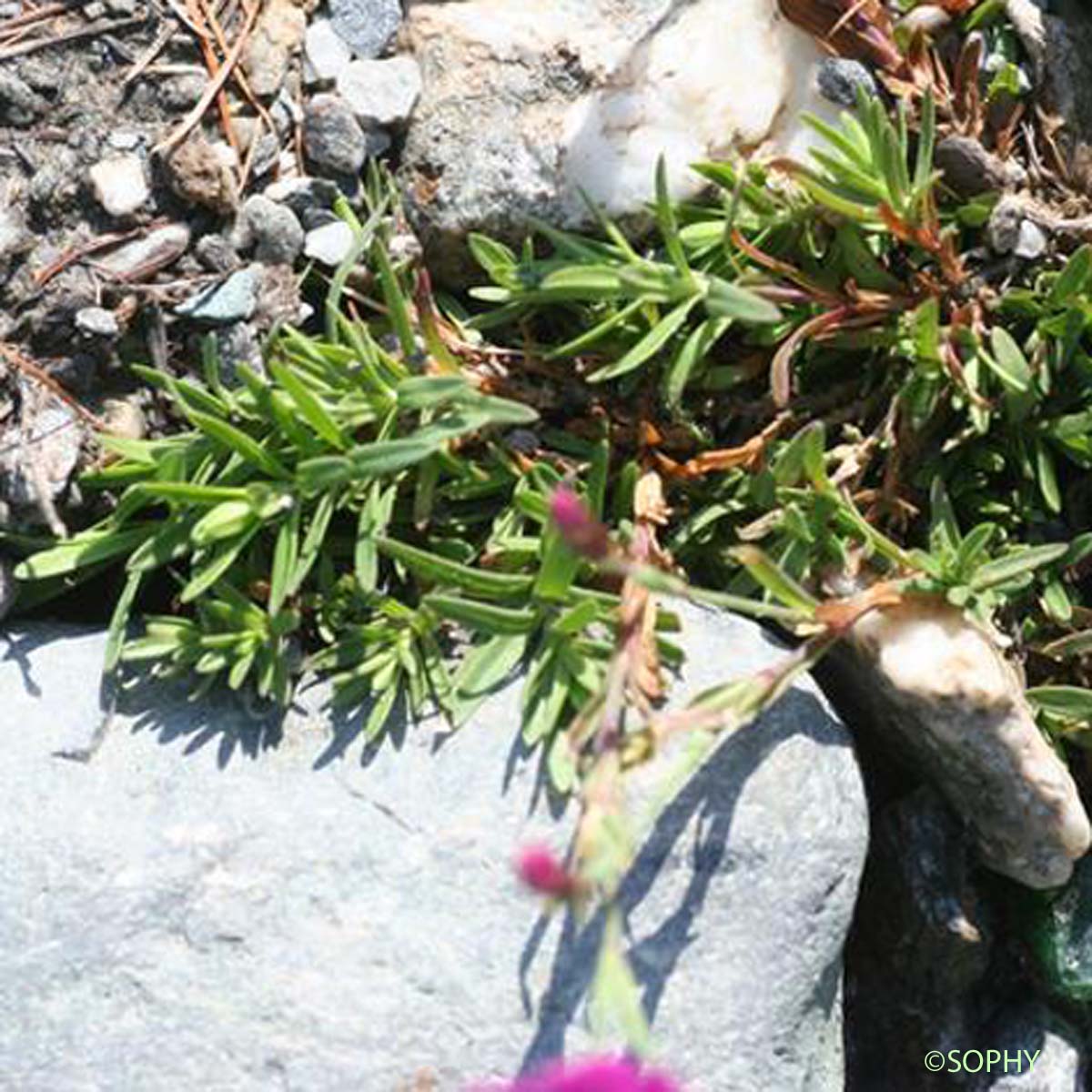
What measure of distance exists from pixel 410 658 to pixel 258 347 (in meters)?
0.69

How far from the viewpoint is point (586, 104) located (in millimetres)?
3902

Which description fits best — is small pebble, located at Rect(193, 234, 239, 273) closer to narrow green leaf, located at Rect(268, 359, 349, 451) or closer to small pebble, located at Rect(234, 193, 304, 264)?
small pebble, located at Rect(234, 193, 304, 264)

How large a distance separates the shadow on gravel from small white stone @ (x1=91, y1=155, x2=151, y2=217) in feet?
4.94

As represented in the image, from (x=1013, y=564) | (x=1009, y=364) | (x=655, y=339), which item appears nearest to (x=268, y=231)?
(x=655, y=339)

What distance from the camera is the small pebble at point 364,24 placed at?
4016 millimetres

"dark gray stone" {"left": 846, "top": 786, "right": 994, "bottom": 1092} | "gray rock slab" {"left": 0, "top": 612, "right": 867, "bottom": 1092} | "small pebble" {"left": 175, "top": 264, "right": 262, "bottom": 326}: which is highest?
"small pebble" {"left": 175, "top": 264, "right": 262, "bottom": 326}

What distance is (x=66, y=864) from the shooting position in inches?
137

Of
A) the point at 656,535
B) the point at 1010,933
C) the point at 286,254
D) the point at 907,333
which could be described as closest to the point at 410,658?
the point at 656,535

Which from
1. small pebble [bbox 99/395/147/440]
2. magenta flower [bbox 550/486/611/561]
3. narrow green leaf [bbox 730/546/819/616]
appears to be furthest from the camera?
small pebble [bbox 99/395/147/440]

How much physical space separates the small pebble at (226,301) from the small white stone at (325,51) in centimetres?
46

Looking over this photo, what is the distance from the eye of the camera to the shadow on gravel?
3379 mm

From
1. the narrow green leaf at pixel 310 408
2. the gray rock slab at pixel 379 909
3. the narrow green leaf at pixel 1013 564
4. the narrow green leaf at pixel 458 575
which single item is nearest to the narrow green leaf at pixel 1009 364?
the narrow green leaf at pixel 1013 564

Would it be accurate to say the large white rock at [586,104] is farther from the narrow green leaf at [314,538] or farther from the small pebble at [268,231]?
the narrow green leaf at [314,538]

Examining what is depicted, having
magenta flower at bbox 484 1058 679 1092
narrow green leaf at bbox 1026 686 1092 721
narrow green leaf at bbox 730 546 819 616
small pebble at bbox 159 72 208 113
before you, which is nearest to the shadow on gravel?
narrow green leaf at bbox 730 546 819 616
